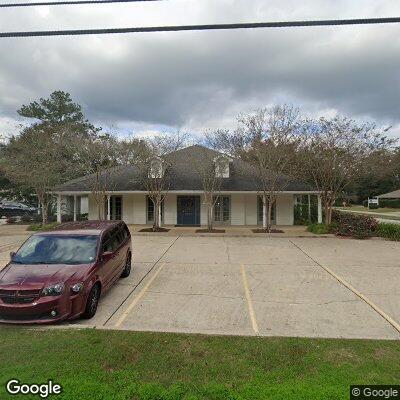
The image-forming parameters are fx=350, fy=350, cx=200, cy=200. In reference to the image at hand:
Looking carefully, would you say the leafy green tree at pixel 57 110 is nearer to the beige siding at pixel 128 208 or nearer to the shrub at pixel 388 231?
the beige siding at pixel 128 208

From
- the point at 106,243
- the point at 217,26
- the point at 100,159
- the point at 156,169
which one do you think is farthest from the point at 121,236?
the point at 100,159

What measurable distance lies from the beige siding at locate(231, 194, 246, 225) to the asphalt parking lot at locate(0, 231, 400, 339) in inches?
411

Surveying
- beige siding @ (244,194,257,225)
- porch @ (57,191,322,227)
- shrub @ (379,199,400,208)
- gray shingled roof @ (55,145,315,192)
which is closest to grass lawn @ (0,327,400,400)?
gray shingled roof @ (55,145,315,192)

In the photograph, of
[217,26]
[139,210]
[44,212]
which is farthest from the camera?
[139,210]

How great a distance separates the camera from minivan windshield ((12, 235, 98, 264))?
6844mm

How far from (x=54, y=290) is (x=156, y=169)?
55.0 feet

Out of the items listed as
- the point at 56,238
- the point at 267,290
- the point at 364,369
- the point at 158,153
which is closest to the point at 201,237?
the point at 158,153

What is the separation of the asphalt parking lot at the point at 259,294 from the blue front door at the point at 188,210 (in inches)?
419

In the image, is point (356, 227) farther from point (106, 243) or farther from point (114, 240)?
point (106, 243)

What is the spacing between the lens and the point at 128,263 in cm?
975

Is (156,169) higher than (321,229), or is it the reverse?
(156,169)

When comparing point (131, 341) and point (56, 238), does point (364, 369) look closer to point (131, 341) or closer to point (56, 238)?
point (131, 341)

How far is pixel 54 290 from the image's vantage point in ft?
19.1

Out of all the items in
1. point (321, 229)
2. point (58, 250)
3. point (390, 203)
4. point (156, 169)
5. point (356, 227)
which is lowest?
point (321, 229)
